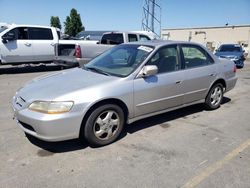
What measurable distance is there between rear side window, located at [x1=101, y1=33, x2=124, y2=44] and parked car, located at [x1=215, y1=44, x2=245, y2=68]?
24.3 ft

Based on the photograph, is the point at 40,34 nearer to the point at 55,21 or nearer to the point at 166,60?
the point at 166,60

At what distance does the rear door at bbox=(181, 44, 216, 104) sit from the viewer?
507cm

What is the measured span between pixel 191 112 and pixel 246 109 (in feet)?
4.66

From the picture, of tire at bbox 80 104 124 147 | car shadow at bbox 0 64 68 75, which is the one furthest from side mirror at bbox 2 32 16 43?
tire at bbox 80 104 124 147

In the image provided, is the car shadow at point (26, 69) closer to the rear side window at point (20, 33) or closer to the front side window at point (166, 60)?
the rear side window at point (20, 33)

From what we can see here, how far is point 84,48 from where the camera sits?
10086 mm

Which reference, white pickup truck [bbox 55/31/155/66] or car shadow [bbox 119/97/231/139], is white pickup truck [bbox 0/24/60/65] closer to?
white pickup truck [bbox 55/31/155/66]

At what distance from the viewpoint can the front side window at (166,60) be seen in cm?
465

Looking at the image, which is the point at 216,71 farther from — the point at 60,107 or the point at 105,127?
the point at 60,107

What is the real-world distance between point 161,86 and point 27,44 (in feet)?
27.5

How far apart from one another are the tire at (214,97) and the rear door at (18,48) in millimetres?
8262

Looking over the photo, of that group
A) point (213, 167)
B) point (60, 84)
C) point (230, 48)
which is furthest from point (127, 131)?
point (230, 48)

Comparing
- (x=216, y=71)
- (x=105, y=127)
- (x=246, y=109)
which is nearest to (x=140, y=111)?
(x=105, y=127)

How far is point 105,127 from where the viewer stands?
13.1 feet
